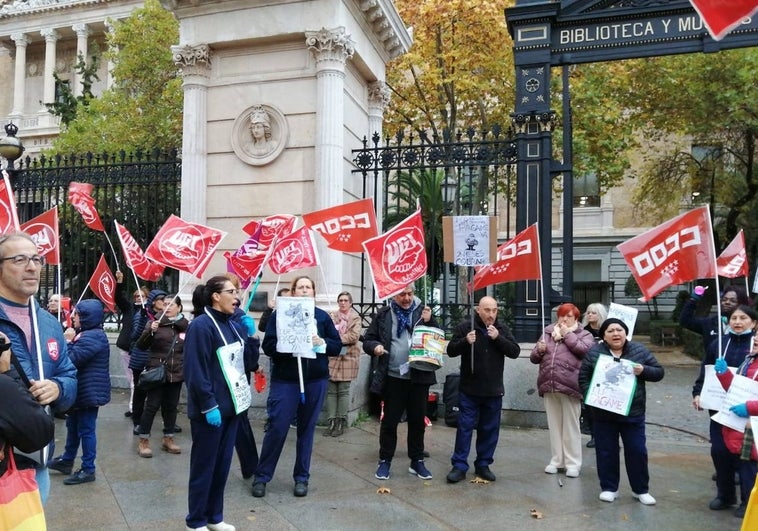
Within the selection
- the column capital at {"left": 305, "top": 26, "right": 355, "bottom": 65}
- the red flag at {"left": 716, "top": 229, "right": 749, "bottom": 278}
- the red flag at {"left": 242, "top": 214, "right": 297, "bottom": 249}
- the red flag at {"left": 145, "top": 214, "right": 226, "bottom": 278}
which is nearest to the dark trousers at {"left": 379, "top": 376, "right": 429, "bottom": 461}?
the red flag at {"left": 242, "top": 214, "right": 297, "bottom": 249}

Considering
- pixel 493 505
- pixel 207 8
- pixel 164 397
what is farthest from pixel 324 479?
pixel 207 8

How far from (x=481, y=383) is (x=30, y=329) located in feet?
14.2

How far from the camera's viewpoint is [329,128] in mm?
9156

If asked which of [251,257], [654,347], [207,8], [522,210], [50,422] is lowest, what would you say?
[654,347]

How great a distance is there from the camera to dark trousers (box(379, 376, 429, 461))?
6.31 metres

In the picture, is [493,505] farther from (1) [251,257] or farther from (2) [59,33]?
(2) [59,33]

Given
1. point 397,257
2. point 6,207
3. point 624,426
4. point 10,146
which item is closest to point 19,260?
point 6,207

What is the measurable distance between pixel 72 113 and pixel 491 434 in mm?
27177

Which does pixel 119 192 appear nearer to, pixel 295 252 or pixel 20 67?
pixel 295 252

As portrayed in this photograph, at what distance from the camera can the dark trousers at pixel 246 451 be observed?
5.96 metres

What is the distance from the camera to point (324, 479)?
20.5ft

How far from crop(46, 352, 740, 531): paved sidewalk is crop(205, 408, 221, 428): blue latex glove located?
1040mm

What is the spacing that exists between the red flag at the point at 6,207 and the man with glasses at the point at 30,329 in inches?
62.5

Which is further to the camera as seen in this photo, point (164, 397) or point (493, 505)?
point (164, 397)
